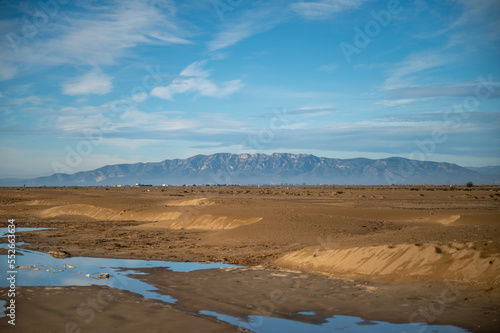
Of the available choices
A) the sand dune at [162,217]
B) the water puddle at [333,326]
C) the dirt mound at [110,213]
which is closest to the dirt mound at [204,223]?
the sand dune at [162,217]

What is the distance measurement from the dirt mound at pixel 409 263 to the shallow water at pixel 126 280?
3632 millimetres

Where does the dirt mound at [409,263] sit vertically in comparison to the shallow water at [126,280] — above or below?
above

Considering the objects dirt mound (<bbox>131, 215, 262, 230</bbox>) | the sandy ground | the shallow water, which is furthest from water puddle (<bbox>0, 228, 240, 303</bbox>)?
dirt mound (<bbox>131, 215, 262, 230</bbox>)

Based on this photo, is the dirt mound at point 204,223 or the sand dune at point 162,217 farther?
the sand dune at point 162,217

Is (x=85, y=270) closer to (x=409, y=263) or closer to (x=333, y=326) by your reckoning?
(x=333, y=326)

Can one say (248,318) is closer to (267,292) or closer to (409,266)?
(267,292)

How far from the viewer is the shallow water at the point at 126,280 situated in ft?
28.4

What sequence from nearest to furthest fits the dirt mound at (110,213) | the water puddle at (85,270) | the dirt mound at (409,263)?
the dirt mound at (409,263) → the water puddle at (85,270) → the dirt mound at (110,213)

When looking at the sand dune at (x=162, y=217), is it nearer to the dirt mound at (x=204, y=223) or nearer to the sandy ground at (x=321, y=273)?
the dirt mound at (x=204, y=223)

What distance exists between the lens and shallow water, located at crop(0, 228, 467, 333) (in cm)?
865

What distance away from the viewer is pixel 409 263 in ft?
43.2

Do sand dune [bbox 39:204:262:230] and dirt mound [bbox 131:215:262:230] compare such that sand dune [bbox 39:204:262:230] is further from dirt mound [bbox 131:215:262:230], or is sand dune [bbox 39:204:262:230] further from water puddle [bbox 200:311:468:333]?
water puddle [bbox 200:311:468:333]

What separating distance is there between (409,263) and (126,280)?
30.3 ft

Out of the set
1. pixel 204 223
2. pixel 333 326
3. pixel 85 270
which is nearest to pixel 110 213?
pixel 204 223
